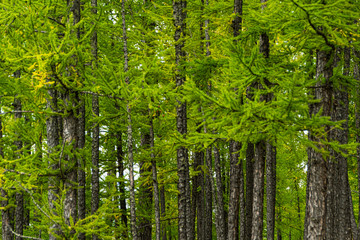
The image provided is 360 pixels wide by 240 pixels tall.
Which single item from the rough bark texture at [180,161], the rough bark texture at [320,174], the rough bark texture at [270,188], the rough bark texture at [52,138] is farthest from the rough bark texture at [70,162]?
the rough bark texture at [270,188]

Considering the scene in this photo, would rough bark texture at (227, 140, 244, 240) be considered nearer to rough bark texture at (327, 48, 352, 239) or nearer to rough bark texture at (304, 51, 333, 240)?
rough bark texture at (304, 51, 333, 240)

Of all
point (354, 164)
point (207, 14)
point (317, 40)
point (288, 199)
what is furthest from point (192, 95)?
point (288, 199)

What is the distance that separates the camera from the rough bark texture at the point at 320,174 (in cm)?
654

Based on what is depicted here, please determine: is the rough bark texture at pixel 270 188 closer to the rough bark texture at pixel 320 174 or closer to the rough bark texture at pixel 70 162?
the rough bark texture at pixel 320 174

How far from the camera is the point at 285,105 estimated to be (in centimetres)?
542

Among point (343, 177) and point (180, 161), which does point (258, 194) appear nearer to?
point (180, 161)

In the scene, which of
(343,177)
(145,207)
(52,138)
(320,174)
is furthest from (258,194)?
(145,207)

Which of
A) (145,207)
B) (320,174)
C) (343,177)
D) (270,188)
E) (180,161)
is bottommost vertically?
(145,207)

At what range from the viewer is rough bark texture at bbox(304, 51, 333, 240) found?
6543 millimetres

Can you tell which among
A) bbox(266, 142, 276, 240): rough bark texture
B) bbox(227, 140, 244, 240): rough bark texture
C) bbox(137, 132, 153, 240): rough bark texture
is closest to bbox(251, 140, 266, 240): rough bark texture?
bbox(227, 140, 244, 240): rough bark texture

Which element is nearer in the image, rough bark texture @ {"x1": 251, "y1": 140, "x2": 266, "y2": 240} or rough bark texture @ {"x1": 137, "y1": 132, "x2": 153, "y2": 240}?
rough bark texture @ {"x1": 251, "y1": 140, "x2": 266, "y2": 240}

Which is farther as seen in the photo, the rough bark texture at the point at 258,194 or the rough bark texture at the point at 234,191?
the rough bark texture at the point at 234,191

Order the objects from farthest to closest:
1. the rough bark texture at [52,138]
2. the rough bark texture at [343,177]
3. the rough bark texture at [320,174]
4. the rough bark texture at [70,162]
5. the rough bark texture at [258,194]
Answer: the rough bark texture at [343,177] → the rough bark texture at [258,194] → the rough bark texture at [52,138] → the rough bark texture at [70,162] → the rough bark texture at [320,174]

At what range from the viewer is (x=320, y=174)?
6.64 meters
